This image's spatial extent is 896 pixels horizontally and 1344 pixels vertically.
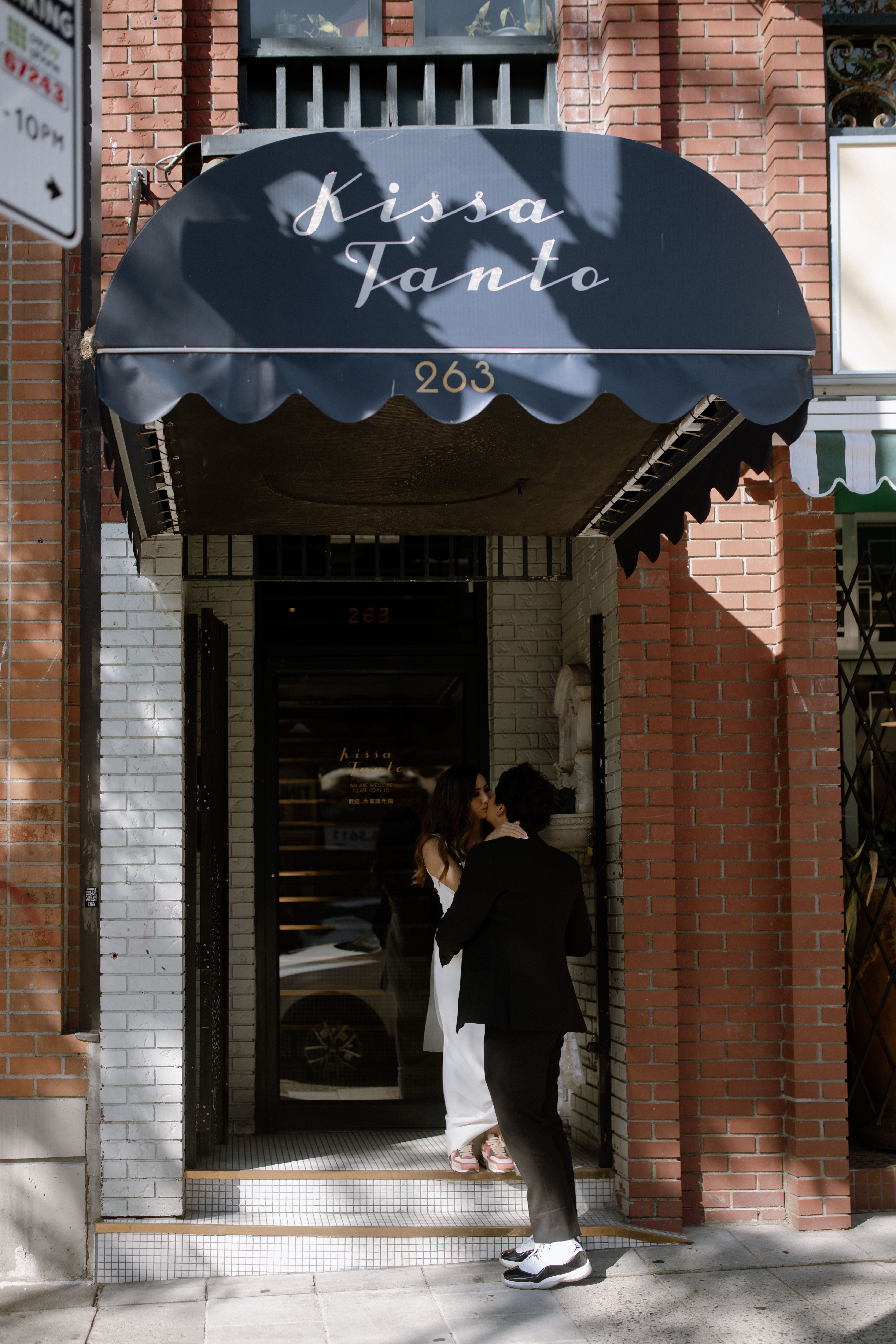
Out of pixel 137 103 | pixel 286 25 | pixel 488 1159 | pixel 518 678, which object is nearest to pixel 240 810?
pixel 518 678

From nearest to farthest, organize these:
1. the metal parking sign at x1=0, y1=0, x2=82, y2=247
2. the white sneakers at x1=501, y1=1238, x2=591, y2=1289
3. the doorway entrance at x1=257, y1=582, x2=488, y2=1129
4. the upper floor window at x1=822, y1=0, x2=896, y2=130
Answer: the metal parking sign at x1=0, y1=0, x2=82, y2=247 < the white sneakers at x1=501, y1=1238, x2=591, y2=1289 < the upper floor window at x1=822, y1=0, x2=896, y2=130 < the doorway entrance at x1=257, y1=582, x2=488, y2=1129

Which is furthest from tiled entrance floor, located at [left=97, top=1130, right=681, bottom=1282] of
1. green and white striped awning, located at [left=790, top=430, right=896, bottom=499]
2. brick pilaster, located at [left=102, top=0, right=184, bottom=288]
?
brick pilaster, located at [left=102, top=0, right=184, bottom=288]

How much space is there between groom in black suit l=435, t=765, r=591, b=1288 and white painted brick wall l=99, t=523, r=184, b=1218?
1208 millimetres

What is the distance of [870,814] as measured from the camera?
613cm

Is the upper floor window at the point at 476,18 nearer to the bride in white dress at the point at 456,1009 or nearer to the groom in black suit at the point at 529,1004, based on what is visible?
the bride in white dress at the point at 456,1009

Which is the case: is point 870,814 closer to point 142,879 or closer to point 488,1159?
point 488,1159

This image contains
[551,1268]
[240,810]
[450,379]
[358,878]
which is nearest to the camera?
[450,379]

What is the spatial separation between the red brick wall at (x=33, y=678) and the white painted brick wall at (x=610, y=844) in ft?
7.57

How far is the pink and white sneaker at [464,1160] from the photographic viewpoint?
17.9 feet

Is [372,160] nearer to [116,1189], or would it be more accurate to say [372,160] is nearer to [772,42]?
[772,42]

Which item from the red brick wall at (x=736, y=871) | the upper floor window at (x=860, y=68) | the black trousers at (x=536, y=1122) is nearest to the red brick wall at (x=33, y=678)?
the black trousers at (x=536, y=1122)

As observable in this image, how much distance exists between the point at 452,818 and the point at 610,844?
744 millimetres

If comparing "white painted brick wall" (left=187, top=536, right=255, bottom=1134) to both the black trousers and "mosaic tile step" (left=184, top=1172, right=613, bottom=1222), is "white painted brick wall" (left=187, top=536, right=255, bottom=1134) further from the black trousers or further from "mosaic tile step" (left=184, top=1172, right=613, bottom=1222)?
the black trousers

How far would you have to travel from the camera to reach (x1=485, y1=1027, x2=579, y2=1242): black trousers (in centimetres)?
473
